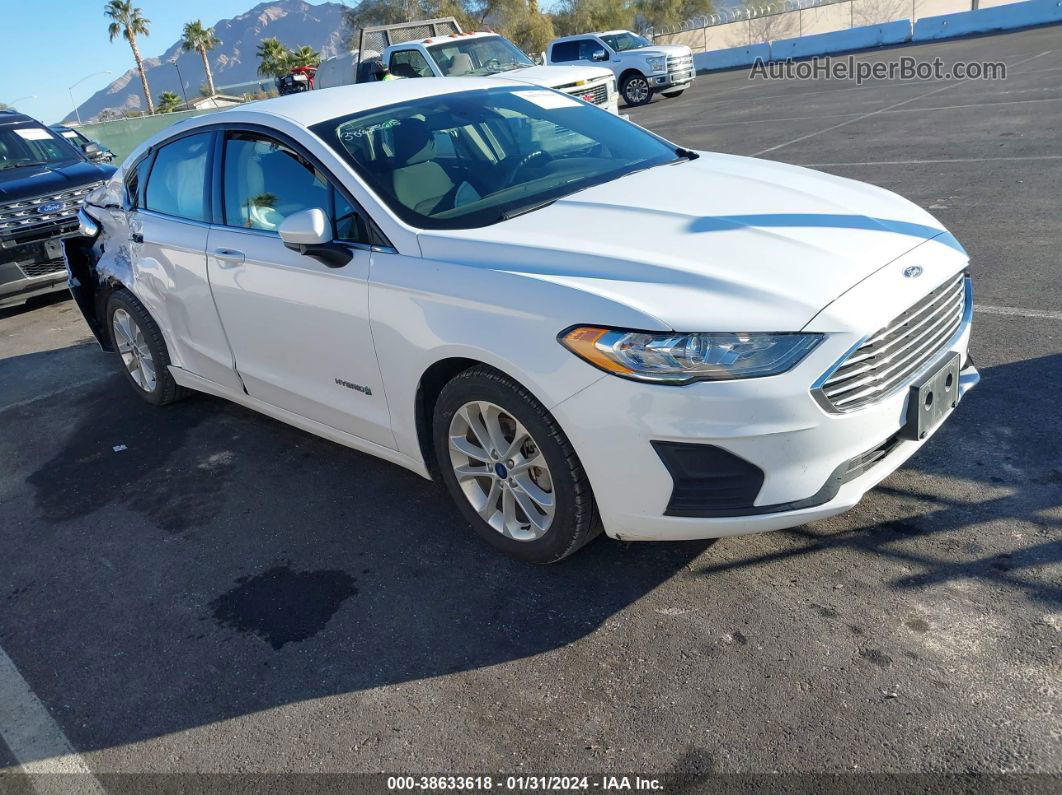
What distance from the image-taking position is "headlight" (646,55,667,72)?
22.2 meters

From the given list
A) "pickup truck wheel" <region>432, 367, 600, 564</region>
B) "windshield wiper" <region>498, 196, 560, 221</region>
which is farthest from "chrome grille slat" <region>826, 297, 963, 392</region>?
"windshield wiper" <region>498, 196, 560, 221</region>

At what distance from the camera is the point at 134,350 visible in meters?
5.57

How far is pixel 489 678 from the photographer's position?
9.47 feet

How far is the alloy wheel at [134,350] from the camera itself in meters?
5.44

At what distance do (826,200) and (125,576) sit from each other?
3292mm

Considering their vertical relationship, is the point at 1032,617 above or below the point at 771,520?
below

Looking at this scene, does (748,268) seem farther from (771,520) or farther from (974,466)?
(974,466)

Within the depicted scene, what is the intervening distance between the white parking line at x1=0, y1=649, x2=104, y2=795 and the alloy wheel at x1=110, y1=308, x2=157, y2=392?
2.52 meters

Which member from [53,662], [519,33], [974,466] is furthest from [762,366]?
[519,33]

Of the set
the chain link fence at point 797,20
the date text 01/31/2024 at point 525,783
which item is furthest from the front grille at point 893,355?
the chain link fence at point 797,20

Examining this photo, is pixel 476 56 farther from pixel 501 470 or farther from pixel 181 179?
pixel 501 470

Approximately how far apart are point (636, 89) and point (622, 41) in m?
2.14

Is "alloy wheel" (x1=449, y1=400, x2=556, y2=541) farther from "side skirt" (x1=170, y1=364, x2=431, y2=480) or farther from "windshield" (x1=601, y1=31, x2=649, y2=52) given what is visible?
"windshield" (x1=601, y1=31, x2=649, y2=52)

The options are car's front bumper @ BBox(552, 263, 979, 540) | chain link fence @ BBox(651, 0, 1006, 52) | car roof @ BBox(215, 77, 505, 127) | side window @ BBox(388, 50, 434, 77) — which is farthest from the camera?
chain link fence @ BBox(651, 0, 1006, 52)
